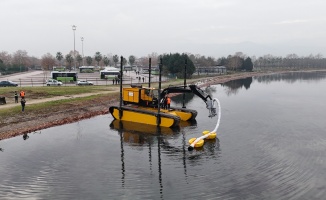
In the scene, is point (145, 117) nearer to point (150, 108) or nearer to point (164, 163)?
point (150, 108)

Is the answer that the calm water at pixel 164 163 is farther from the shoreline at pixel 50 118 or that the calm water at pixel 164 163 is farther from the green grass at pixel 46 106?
the green grass at pixel 46 106

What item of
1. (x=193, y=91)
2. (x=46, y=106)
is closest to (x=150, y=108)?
(x=193, y=91)

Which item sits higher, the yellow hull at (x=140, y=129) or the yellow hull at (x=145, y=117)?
the yellow hull at (x=145, y=117)

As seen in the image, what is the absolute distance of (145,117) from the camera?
96.4 ft

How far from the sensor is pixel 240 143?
24422 millimetres

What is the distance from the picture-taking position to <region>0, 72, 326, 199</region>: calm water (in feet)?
52.4

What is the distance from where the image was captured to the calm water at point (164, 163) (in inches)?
629

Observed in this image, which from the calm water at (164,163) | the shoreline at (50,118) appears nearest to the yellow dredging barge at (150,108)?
the calm water at (164,163)

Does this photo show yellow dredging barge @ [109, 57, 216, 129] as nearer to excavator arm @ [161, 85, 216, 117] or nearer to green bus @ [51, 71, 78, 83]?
excavator arm @ [161, 85, 216, 117]

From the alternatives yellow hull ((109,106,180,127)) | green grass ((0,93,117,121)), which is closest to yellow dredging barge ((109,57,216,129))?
yellow hull ((109,106,180,127))

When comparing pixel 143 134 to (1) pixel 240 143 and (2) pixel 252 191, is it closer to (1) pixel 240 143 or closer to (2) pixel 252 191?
(1) pixel 240 143

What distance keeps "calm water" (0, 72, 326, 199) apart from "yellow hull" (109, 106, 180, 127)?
0.87 metres

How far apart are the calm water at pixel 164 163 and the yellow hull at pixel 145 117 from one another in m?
0.87

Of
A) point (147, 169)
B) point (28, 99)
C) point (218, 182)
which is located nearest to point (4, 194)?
point (147, 169)
